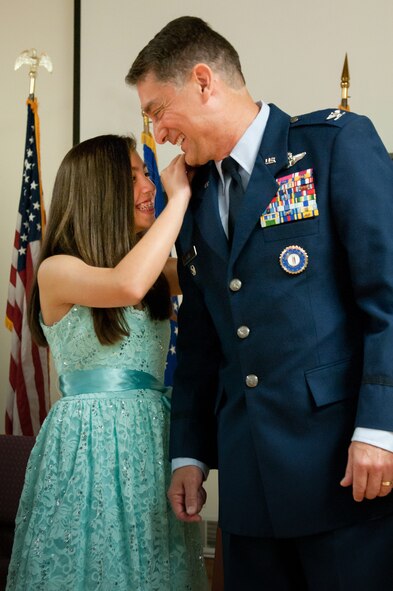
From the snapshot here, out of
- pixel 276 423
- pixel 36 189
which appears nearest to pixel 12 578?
pixel 276 423

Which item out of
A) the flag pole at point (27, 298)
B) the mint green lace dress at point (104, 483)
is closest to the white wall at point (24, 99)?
the flag pole at point (27, 298)

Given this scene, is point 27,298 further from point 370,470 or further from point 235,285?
point 370,470

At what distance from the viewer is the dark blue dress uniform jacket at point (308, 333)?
1.29 metres

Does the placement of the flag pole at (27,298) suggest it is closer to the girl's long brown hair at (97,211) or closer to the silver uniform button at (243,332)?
the girl's long brown hair at (97,211)

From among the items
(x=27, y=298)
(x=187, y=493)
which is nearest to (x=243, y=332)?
(x=187, y=493)

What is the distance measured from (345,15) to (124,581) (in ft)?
9.19

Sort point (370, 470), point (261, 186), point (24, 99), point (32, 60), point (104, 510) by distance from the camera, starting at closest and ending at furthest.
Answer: point (370, 470) < point (261, 186) < point (104, 510) < point (32, 60) < point (24, 99)

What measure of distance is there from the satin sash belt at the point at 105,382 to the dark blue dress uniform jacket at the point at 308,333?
0.40m

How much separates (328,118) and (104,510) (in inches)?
39.4

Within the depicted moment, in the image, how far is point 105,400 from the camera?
1.84 meters

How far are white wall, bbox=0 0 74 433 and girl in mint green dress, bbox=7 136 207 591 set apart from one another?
197 cm

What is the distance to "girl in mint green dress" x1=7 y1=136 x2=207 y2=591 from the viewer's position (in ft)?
5.65

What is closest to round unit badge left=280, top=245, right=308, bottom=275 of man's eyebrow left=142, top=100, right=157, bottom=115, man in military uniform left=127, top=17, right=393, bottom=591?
man in military uniform left=127, top=17, right=393, bottom=591

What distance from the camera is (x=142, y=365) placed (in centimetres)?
191
